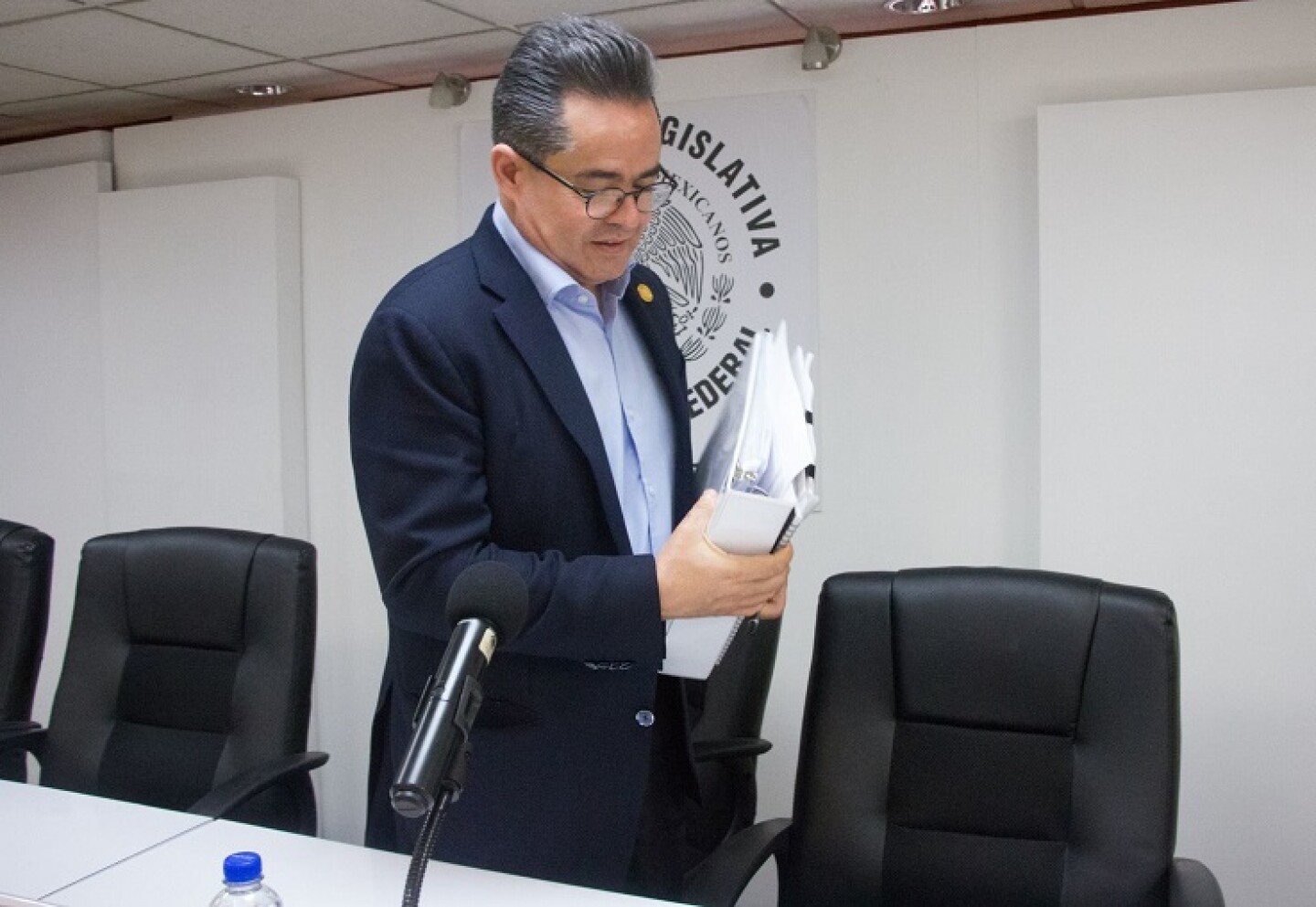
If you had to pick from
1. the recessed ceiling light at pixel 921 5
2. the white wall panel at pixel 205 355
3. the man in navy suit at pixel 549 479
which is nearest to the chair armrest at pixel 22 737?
the man in navy suit at pixel 549 479

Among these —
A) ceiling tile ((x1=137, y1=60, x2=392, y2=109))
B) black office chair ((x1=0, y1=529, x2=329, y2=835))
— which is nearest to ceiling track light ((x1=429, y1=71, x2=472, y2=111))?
ceiling tile ((x1=137, y1=60, x2=392, y2=109))

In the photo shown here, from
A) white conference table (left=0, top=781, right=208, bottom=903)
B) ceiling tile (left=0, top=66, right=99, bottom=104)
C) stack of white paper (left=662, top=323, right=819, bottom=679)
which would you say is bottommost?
white conference table (left=0, top=781, right=208, bottom=903)

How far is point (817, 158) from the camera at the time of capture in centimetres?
346

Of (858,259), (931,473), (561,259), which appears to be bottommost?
(931,473)

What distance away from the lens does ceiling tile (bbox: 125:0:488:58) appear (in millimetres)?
3043

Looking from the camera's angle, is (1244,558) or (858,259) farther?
(858,259)

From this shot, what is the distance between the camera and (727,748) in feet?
9.02

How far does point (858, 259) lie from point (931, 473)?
586 millimetres

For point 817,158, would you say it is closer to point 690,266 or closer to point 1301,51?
point 690,266

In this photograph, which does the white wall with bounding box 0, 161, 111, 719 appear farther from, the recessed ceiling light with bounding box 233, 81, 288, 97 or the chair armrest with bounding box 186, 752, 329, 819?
the chair armrest with bounding box 186, 752, 329, 819

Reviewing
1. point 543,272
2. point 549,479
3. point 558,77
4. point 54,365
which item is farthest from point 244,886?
point 54,365

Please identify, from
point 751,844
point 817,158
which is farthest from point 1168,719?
point 817,158

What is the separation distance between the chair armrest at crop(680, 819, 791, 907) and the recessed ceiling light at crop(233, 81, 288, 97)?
2896 mm

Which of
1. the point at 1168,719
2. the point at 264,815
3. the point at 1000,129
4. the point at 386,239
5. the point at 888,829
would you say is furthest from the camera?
the point at 386,239
